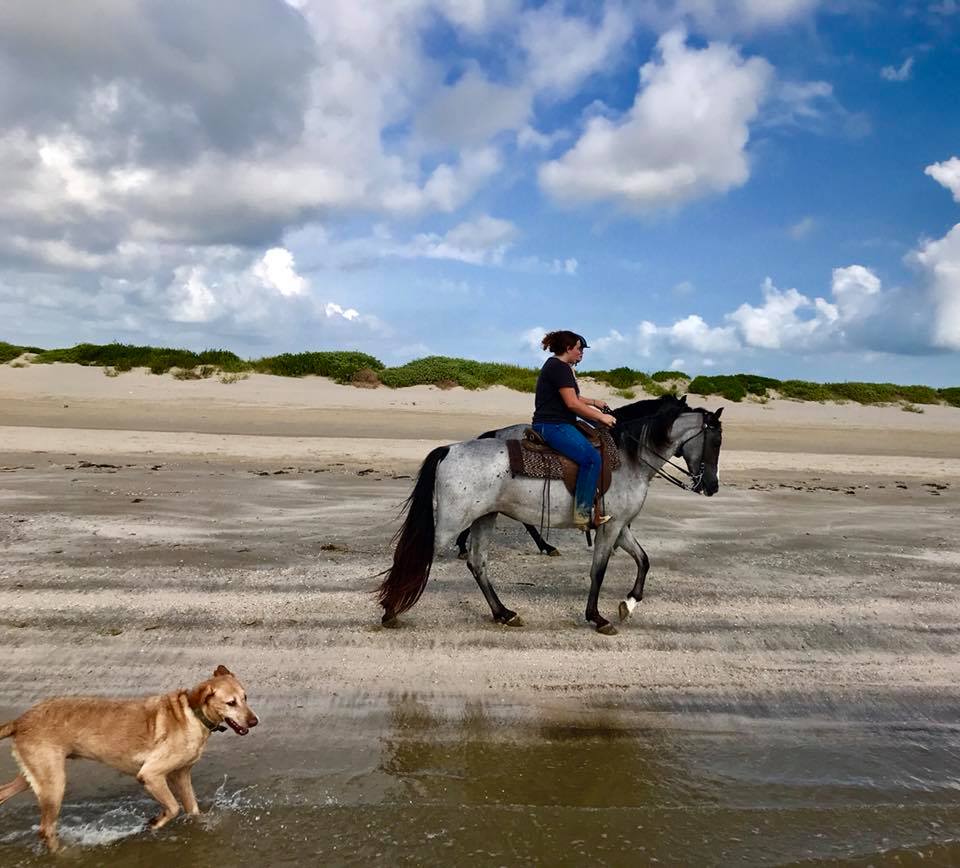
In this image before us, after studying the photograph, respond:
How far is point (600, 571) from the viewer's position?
719cm

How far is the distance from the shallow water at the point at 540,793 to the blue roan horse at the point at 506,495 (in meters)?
1.67

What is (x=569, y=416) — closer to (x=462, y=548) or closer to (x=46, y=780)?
(x=462, y=548)

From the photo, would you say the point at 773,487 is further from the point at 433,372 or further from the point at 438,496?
the point at 433,372

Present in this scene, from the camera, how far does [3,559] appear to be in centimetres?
843

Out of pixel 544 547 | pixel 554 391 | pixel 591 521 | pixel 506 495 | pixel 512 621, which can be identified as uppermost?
pixel 554 391

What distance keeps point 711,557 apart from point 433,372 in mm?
21870

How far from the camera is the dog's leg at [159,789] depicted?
3.77m

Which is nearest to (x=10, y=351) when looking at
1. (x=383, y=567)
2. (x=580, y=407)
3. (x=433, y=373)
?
(x=433, y=373)

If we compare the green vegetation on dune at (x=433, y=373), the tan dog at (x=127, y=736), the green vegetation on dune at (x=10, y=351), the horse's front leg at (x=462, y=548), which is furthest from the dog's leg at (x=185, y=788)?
the green vegetation on dune at (x=10, y=351)

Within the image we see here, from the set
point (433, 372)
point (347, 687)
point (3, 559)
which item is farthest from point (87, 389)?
point (347, 687)

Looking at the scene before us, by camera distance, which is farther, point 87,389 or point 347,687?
point 87,389

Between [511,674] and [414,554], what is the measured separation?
1.61 metres

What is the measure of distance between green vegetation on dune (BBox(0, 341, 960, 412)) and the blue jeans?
2252 cm

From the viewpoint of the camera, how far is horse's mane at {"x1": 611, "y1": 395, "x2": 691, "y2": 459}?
777 centimetres
